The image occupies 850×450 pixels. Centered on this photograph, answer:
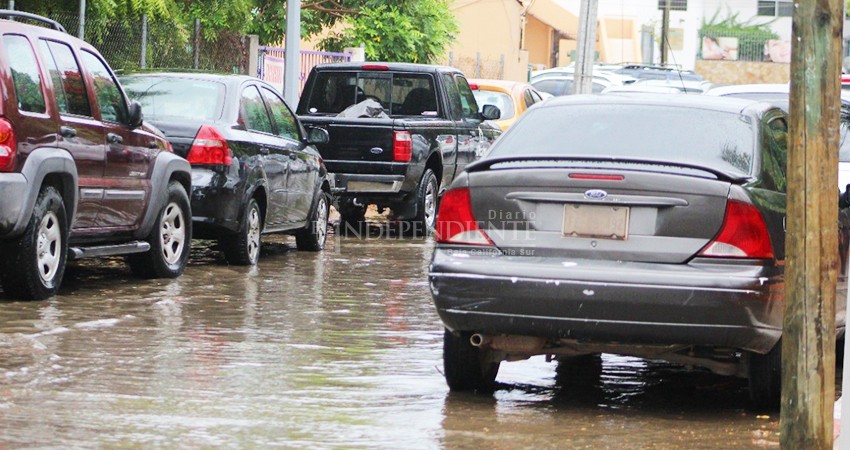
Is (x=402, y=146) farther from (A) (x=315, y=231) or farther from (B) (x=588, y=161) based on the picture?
(B) (x=588, y=161)

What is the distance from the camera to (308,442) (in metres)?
6.36

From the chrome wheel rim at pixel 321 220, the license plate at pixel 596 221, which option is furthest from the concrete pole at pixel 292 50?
the license plate at pixel 596 221

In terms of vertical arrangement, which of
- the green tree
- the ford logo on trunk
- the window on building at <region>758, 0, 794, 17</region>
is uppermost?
the window on building at <region>758, 0, 794, 17</region>

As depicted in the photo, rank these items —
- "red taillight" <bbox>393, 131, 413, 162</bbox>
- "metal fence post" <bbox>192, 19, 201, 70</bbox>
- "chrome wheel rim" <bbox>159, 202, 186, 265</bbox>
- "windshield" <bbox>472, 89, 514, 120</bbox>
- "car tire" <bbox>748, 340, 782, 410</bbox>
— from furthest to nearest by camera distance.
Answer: "windshield" <bbox>472, 89, 514, 120</bbox> → "metal fence post" <bbox>192, 19, 201, 70</bbox> → "red taillight" <bbox>393, 131, 413, 162</bbox> → "chrome wheel rim" <bbox>159, 202, 186, 265</bbox> → "car tire" <bbox>748, 340, 782, 410</bbox>

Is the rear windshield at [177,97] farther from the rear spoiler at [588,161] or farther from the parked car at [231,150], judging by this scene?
the rear spoiler at [588,161]

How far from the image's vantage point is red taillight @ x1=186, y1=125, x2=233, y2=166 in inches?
498

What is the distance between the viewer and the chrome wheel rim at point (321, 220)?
1518 cm

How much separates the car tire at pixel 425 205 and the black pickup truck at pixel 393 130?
11 millimetres

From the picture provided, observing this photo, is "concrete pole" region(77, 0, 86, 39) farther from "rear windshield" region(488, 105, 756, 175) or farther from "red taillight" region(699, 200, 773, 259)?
"red taillight" region(699, 200, 773, 259)

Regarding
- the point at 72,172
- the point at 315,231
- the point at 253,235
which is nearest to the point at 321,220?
the point at 315,231

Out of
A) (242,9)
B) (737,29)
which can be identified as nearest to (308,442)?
(242,9)

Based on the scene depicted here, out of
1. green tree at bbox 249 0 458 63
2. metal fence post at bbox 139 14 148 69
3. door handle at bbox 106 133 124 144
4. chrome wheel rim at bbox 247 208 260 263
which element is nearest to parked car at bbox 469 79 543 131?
metal fence post at bbox 139 14 148 69

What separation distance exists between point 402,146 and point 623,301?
9.75m

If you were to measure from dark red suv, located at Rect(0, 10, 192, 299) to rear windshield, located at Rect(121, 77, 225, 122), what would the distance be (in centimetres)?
86
